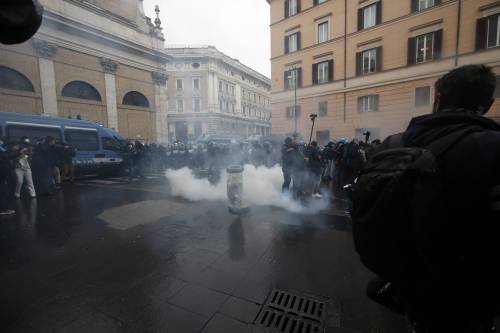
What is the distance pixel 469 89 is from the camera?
43.1 inches

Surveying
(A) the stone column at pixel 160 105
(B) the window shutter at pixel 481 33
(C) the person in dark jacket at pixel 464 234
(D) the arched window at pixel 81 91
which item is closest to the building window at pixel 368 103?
(B) the window shutter at pixel 481 33

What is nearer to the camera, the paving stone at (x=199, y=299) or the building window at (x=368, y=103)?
the paving stone at (x=199, y=299)

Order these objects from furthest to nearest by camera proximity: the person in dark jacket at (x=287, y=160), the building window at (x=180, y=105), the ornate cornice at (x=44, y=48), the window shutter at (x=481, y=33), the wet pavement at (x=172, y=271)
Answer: the building window at (x=180, y=105) → the ornate cornice at (x=44, y=48) → the window shutter at (x=481, y=33) → the person in dark jacket at (x=287, y=160) → the wet pavement at (x=172, y=271)

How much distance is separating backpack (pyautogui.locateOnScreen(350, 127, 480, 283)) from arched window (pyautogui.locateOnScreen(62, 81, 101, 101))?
64.2 ft

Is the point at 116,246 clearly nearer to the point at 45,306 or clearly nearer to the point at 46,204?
the point at 45,306

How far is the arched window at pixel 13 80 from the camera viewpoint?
42.2 feet

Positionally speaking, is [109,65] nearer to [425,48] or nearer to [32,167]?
[32,167]

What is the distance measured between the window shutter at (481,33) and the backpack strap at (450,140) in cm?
1878

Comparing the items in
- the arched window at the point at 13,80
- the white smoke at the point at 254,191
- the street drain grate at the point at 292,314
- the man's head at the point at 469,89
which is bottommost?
the street drain grate at the point at 292,314

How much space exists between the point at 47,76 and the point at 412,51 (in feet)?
75.5

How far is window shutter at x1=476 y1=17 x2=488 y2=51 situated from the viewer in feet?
44.2

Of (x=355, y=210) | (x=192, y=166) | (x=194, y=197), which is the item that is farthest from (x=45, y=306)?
(x=192, y=166)

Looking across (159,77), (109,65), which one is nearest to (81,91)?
(109,65)

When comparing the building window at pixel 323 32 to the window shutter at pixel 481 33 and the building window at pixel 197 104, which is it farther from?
the building window at pixel 197 104
